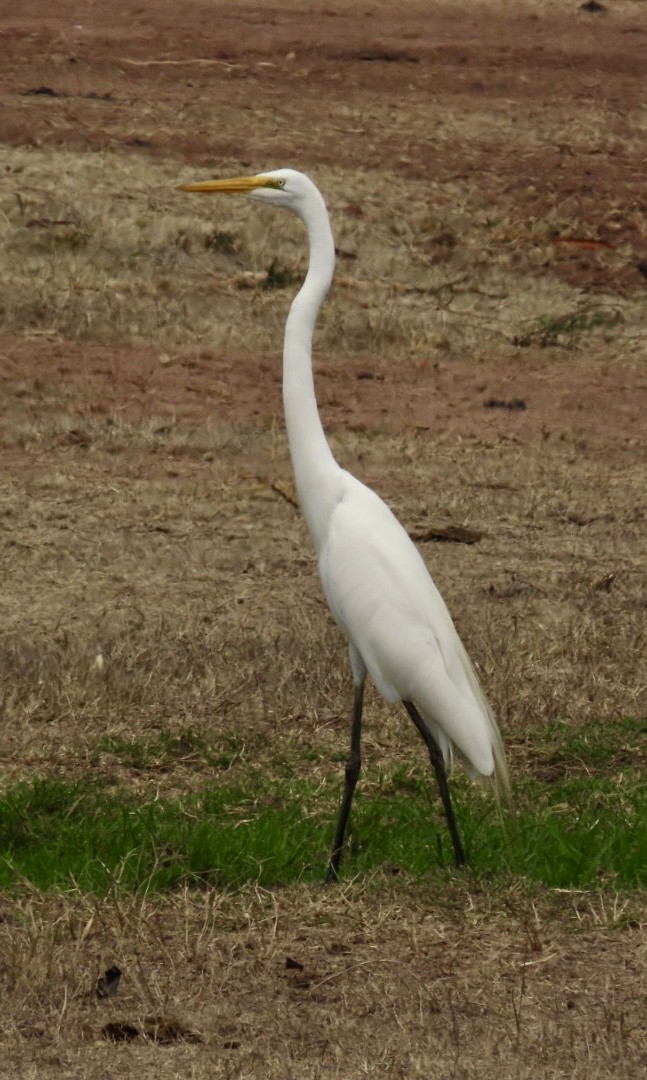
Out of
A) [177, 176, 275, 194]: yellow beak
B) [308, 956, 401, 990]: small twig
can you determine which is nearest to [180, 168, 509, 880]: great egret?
[177, 176, 275, 194]: yellow beak

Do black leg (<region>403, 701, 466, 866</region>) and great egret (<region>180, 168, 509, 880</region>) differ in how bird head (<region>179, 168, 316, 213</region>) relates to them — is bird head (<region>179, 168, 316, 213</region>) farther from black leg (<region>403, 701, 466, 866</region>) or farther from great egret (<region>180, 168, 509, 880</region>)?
black leg (<region>403, 701, 466, 866</region>)

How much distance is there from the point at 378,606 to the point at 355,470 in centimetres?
469

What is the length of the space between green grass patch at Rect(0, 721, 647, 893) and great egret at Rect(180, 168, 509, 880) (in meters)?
0.16

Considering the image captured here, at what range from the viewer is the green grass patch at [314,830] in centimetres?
480

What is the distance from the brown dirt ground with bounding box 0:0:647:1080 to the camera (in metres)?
4.03

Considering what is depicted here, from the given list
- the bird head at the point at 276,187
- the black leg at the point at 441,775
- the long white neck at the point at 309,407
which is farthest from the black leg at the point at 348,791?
the bird head at the point at 276,187

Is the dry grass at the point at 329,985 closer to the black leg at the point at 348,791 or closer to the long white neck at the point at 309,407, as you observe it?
the black leg at the point at 348,791

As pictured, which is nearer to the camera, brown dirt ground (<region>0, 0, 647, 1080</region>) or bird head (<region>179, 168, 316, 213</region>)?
brown dirt ground (<region>0, 0, 647, 1080</region>)

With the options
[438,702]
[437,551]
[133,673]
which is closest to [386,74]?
[437,551]

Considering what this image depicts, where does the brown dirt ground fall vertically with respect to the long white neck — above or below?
below

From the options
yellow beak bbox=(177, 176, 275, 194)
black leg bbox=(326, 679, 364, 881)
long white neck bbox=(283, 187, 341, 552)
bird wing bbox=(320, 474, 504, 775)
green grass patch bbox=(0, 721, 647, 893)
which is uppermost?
yellow beak bbox=(177, 176, 275, 194)

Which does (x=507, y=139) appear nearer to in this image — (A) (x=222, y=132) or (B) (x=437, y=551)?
(A) (x=222, y=132)

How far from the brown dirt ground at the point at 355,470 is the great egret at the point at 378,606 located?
0.49 meters

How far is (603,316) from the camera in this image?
1234cm
